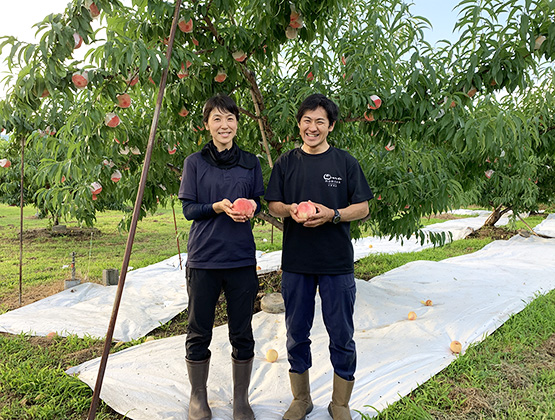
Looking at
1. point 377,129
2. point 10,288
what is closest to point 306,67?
point 377,129

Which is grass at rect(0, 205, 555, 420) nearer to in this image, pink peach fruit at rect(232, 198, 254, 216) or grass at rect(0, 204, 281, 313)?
grass at rect(0, 204, 281, 313)

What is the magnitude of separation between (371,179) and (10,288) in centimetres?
451

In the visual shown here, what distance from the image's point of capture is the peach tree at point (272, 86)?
1905 mm

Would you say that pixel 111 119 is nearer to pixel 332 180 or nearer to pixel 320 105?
pixel 320 105

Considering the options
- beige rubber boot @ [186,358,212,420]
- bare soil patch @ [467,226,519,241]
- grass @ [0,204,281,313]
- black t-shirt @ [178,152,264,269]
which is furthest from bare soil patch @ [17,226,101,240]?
bare soil patch @ [467,226,519,241]

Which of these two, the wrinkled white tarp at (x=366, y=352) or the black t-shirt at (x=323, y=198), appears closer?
the black t-shirt at (x=323, y=198)

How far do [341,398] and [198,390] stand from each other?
0.71 meters

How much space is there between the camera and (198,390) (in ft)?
6.36

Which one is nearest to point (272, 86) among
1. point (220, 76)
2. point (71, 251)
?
point (220, 76)

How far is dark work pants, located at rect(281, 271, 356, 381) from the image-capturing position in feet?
5.95

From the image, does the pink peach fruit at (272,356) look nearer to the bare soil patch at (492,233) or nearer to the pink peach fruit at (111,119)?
the pink peach fruit at (111,119)

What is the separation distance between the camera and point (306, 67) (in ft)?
10.4

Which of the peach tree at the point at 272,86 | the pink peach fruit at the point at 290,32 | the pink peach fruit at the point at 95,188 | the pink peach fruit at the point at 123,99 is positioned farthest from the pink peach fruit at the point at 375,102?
the pink peach fruit at the point at 95,188

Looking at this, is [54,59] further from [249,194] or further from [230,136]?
[249,194]
